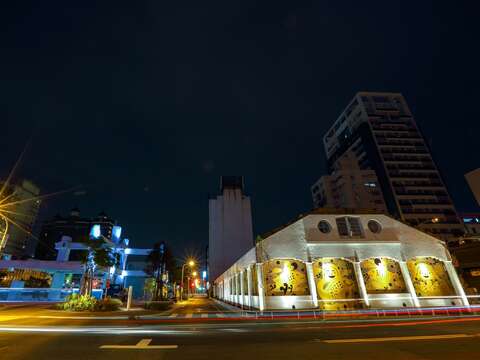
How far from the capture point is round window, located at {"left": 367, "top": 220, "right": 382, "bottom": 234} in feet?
75.6

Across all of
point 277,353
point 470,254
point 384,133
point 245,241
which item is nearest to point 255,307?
point 277,353

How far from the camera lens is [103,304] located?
2080 cm

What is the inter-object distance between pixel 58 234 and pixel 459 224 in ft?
594

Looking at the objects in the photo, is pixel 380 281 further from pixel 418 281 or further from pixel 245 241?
pixel 245 241

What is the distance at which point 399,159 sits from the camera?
279 ft

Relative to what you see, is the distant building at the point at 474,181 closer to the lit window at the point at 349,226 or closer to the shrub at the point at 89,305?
the lit window at the point at 349,226

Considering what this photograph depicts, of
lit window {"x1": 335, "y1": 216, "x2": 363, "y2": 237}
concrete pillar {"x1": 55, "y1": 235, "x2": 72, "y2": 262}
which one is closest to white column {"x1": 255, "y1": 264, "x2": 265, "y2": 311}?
lit window {"x1": 335, "y1": 216, "x2": 363, "y2": 237}

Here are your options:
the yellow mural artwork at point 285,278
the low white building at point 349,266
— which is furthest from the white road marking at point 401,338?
the yellow mural artwork at point 285,278

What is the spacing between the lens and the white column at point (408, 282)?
20866 mm

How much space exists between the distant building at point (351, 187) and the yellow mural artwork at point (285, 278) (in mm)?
61765

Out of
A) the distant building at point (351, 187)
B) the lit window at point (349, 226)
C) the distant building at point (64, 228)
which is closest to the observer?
the lit window at point (349, 226)

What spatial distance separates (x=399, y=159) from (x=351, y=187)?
2009cm

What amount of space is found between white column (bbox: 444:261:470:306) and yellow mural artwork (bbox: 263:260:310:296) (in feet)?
44.3

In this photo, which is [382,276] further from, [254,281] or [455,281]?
[254,281]
